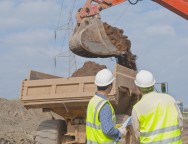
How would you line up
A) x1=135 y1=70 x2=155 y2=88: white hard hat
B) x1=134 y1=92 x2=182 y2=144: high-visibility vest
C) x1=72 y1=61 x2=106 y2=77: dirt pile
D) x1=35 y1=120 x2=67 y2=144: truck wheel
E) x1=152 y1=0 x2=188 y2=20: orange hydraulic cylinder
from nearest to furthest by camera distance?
x1=134 y1=92 x2=182 y2=144: high-visibility vest < x1=135 y1=70 x2=155 y2=88: white hard hat < x1=35 y1=120 x2=67 y2=144: truck wheel < x1=72 y1=61 x2=106 y2=77: dirt pile < x1=152 y1=0 x2=188 y2=20: orange hydraulic cylinder

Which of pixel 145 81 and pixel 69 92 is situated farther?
pixel 69 92

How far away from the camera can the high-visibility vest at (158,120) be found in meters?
4.79

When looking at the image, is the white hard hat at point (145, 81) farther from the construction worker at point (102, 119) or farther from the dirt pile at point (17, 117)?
the dirt pile at point (17, 117)

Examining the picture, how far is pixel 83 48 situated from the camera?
1093 cm

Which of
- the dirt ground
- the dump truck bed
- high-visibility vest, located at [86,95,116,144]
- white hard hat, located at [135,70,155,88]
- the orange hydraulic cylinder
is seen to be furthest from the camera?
the dirt ground

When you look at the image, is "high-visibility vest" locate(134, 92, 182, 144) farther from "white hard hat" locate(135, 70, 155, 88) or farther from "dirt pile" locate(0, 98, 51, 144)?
"dirt pile" locate(0, 98, 51, 144)

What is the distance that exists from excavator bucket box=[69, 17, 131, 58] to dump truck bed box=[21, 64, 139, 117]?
1.43m

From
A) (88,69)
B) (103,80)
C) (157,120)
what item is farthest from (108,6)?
(157,120)

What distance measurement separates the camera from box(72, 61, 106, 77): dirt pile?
406 inches

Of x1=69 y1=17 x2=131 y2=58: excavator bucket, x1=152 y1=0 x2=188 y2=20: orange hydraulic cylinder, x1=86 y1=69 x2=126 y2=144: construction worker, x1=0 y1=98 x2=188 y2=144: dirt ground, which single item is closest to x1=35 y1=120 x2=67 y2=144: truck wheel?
x1=69 y1=17 x2=131 y2=58: excavator bucket

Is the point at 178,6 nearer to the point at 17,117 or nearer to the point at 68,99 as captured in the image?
the point at 68,99

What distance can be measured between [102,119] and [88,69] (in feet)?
17.9

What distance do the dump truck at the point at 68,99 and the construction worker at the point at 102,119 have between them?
357 cm

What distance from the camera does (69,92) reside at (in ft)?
30.6
